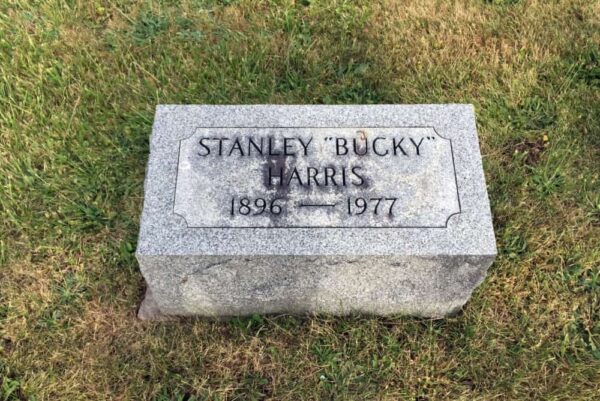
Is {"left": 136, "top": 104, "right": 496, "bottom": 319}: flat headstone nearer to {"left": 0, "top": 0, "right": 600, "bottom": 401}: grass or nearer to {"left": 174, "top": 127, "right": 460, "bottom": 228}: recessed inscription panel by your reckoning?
{"left": 174, "top": 127, "right": 460, "bottom": 228}: recessed inscription panel

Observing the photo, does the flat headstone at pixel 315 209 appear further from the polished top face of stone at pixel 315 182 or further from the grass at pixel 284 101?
the grass at pixel 284 101

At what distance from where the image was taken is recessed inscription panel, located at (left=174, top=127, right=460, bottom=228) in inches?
90.0

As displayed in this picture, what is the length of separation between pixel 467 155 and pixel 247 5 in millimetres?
2216

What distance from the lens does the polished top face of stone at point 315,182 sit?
2.24 metres

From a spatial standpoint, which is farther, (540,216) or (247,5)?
(247,5)

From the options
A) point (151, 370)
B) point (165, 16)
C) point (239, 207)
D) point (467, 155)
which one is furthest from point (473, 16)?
point (151, 370)

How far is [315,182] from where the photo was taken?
2365 millimetres

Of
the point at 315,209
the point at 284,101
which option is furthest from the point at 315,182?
the point at 284,101

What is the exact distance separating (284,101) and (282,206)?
1.38m

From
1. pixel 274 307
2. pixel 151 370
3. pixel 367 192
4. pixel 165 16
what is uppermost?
pixel 367 192

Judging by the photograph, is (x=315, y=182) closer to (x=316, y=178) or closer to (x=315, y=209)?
(x=316, y=178)

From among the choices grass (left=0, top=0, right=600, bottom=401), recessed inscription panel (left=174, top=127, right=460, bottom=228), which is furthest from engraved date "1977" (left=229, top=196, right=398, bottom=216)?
grass (left=0, top=0, right=600, bottom=401)

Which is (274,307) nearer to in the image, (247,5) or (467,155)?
(467,155)

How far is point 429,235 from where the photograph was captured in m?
2.25
